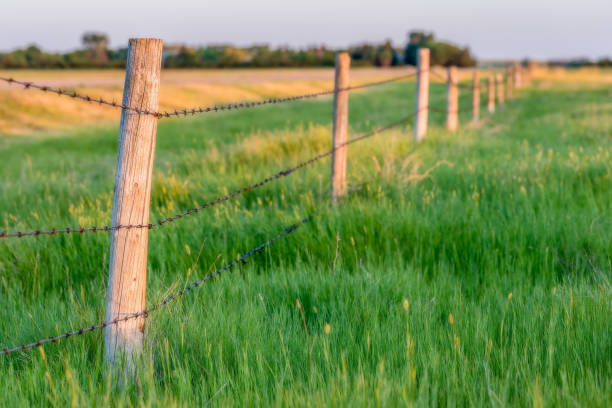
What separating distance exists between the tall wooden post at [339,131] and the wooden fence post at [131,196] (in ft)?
10.1

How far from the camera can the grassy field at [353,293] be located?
2.53 meters

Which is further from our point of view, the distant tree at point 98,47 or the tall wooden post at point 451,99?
the distant tree at point 98,47

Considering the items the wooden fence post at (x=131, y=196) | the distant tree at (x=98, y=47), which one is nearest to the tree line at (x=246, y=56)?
the distant tree at (x=98, y=47)

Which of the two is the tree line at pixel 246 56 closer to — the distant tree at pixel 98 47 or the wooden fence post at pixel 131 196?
the distant tree at pixel 98 47

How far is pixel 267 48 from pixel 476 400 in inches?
2982

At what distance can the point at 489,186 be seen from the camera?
20.1 feet

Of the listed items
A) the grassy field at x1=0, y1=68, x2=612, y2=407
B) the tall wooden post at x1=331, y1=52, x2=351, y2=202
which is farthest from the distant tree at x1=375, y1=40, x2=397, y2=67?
the tall wooden post at x1=331, y1=52, x2=351, y2=202

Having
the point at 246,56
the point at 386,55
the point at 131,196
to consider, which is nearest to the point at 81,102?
the point at 131,196

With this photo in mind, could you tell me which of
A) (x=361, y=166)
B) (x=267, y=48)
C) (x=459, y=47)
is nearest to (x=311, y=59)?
(x=267, y=48)

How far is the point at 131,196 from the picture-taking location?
9.02ft

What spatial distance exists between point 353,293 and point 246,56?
232 feet

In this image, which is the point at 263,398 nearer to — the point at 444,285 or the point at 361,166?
the point at 444,285

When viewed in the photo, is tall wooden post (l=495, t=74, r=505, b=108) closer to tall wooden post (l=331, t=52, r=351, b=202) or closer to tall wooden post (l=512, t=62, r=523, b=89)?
tall wooden post (l=512, t=62, r=523, b=89)

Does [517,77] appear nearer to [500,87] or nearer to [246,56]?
[500,87]
